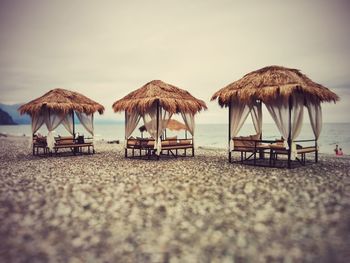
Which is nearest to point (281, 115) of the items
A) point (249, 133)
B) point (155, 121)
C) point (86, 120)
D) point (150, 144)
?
point (155, 121)

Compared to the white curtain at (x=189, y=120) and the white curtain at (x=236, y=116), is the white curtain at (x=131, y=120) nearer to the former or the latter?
the white curtain at (x=189, y=120)

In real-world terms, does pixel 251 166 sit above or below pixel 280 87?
below

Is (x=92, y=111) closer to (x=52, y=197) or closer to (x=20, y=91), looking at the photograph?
(x=52, y=197)

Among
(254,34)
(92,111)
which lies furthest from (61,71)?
(92,111)

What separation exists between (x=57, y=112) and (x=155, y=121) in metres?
4.39

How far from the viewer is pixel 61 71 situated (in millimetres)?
61969

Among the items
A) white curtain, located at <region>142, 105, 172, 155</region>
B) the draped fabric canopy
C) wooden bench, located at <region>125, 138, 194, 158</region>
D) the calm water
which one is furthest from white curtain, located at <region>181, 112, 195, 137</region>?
the draped fabric canopy

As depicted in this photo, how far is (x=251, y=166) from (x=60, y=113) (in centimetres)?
798

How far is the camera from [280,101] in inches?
347

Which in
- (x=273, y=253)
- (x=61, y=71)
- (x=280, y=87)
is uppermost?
(x=61, y=71)

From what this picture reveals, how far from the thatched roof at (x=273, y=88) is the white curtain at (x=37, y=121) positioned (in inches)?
284

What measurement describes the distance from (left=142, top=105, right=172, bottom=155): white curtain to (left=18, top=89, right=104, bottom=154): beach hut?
10.1ft

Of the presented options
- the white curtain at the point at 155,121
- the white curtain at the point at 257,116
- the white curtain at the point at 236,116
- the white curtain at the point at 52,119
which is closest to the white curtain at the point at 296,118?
the white curtain at the point at 236,116

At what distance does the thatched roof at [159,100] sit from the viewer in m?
10.7
